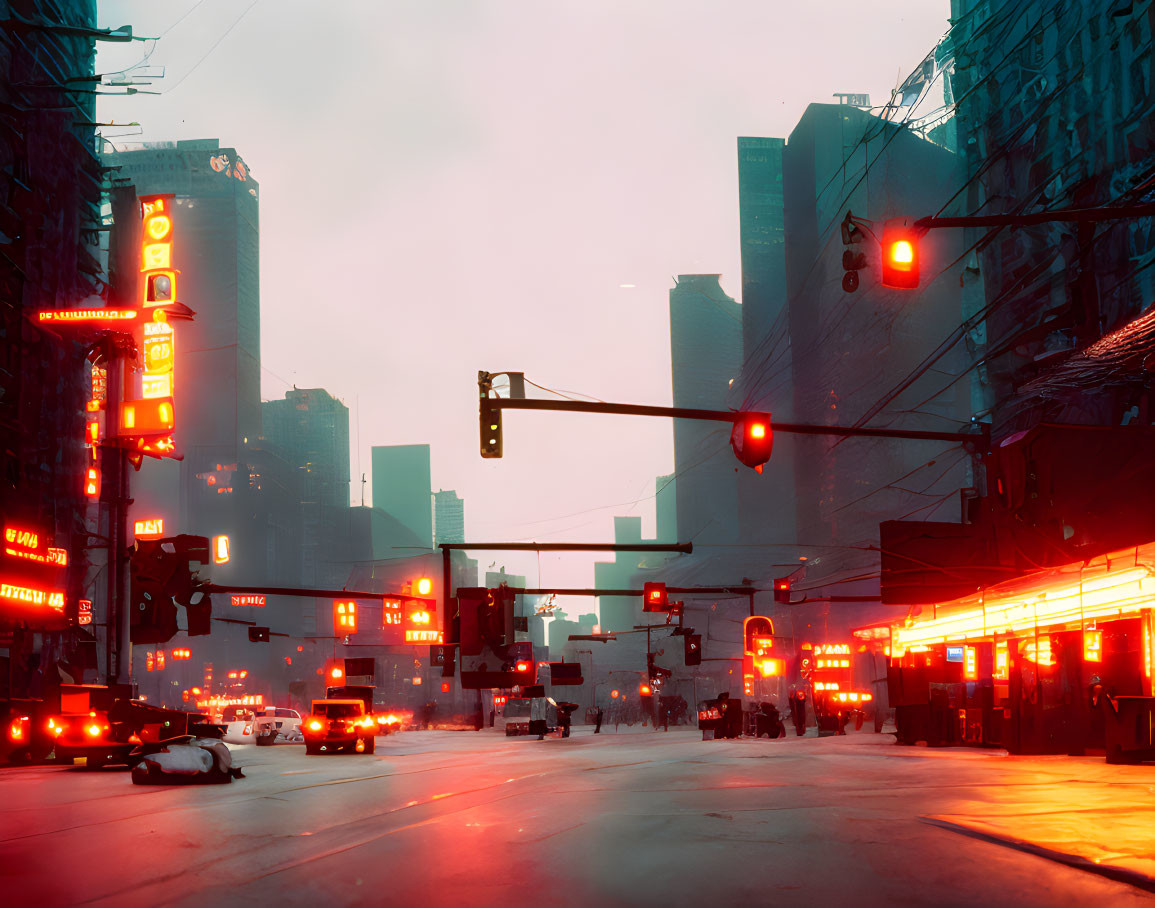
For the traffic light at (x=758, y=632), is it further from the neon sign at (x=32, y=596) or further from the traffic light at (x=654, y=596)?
the neon sign at (x=32, y=596)

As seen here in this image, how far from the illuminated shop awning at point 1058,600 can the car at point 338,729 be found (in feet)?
70.1

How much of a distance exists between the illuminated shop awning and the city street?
12.4ft

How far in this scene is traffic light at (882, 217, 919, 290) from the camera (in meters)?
13.0

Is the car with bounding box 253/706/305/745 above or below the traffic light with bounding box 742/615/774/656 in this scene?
below

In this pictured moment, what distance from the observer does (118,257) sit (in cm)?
5488

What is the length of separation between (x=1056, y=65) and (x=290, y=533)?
181065 mm

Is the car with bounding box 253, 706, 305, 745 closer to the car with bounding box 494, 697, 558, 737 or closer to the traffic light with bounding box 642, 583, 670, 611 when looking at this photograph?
the traffic light with bounding box 642, 583, 670, 611

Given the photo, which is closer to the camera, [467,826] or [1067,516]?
[467,826]

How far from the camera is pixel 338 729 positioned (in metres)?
39.3

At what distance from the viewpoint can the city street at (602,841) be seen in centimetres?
878

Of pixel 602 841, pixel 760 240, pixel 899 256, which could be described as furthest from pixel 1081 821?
pixel 760 240

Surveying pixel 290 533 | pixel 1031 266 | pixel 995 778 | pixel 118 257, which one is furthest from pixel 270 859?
pixel 290 533

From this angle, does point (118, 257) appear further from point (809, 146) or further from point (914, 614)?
point (809, 146)

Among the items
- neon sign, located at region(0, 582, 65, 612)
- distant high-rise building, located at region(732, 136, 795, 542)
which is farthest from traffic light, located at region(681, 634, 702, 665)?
distant high-rise building, located at region(732, 136, 795, 542)
